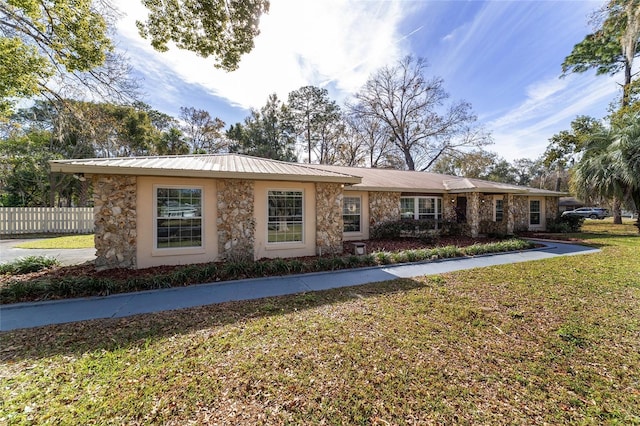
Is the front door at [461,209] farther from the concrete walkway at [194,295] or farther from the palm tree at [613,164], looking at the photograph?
the palm tree at [613,164]

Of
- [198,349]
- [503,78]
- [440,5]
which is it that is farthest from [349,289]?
[503,78]

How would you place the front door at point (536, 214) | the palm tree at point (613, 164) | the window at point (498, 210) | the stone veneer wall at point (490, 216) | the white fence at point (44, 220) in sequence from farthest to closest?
the front door at point (536, 214), the window at point (498, 210), the stone veneer wall at point (490, 216), the white fence at point (44, 220), the palm tree at point (613, 164)

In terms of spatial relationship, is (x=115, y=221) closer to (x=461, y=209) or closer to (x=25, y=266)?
(x=25, y=266)

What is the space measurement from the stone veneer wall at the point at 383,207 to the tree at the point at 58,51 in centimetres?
1049

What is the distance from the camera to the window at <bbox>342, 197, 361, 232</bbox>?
474 inches

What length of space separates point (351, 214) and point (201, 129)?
22905mm

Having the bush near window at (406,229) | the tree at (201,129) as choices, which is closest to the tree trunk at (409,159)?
the bush near window at (406,229)

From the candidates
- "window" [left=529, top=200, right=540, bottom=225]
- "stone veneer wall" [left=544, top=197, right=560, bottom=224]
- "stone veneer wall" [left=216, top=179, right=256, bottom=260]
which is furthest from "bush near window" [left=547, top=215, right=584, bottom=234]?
"stone veneer wall" [left=216, top=179, right=256, bottom=260]

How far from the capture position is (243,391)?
257 centimetres

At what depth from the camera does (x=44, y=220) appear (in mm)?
14320

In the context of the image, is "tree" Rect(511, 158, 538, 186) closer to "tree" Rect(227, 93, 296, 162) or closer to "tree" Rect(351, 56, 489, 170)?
"tree" Rect(351, 56, 489, 170)

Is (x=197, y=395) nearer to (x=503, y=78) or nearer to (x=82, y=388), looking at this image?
(x=82, y=388)

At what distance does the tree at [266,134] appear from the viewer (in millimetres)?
25688

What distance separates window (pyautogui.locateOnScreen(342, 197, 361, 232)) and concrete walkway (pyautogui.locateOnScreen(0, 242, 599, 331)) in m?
4.46
